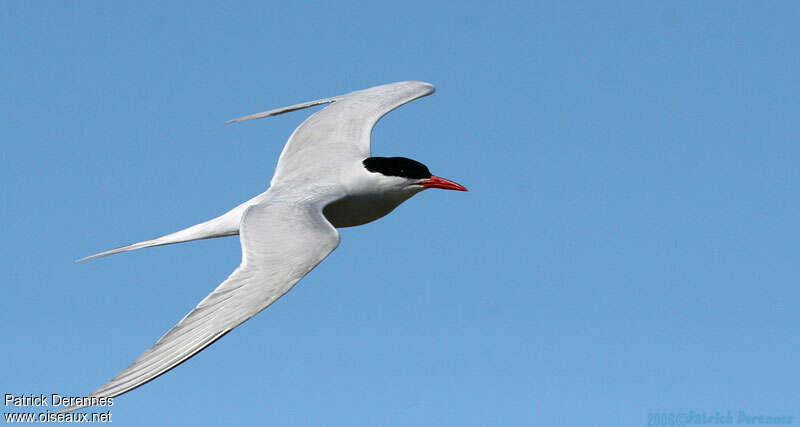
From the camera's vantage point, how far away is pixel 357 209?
26.3 ft

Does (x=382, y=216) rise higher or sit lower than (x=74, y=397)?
higher

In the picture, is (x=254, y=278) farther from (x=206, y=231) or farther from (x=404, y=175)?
(x=404, y=175)

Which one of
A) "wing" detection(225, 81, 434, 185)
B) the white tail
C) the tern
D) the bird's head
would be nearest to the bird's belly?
the tern

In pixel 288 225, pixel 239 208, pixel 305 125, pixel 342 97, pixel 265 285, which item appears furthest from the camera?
pixel 342 97

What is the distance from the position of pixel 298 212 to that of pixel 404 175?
1.43m

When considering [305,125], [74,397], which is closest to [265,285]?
[74,397]

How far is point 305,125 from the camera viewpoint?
947cm

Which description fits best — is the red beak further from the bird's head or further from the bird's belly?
the bird's belly

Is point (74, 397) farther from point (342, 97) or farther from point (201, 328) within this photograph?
point (342, 97)

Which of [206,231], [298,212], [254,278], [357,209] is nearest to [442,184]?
[357,209]

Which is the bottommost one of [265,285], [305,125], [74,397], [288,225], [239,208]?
[74,397]

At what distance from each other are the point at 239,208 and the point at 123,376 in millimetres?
2768

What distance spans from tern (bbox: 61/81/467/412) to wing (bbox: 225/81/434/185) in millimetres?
10

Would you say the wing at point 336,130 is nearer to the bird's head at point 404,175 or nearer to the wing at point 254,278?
the bird's head at point 404,175
